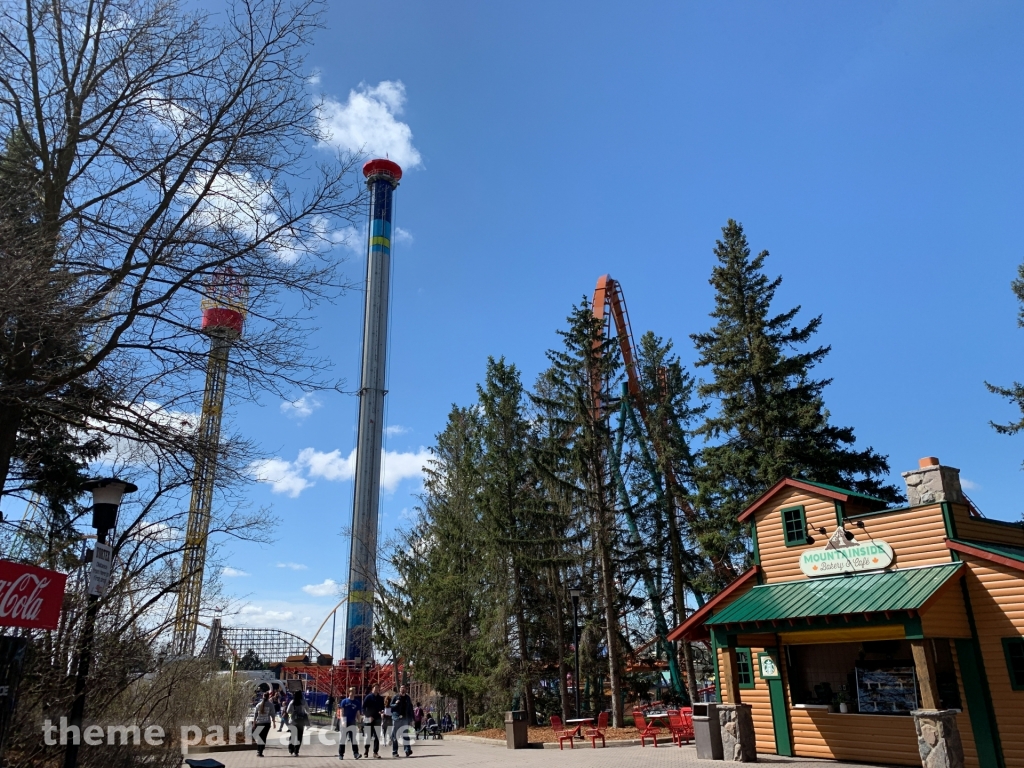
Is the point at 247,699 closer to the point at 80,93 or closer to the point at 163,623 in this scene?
the point at 163,623

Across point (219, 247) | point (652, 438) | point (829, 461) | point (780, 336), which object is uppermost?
point (780, 336)

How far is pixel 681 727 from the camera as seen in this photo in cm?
1848

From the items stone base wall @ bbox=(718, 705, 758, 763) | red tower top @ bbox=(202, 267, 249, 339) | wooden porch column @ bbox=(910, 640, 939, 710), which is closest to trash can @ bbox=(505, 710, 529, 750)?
stone base wall @ bbox=(718, 705, 758, 763)

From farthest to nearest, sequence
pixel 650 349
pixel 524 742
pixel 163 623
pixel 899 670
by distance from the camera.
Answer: pixel 650 349 → pixel 524 742 → pixel 899 670 → pixel 163 623

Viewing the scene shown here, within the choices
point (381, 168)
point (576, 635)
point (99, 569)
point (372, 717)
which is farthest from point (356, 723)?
point (381, 168)

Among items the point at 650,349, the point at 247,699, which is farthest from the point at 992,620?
the point at 650,349

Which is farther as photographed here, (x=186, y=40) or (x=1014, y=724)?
(x=1014, y=724)

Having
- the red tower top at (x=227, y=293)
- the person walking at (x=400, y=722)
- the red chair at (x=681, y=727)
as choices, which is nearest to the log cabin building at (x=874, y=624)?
the red chair at (x=681, y=727)

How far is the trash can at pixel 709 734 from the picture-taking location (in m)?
14.8

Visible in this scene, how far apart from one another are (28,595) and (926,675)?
1244 cm

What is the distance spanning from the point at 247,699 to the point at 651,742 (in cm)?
1181

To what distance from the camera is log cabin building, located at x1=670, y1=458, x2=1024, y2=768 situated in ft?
41.1

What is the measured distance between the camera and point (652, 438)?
33406 millimetres

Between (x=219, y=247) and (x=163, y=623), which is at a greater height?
(x=219, y=247)
